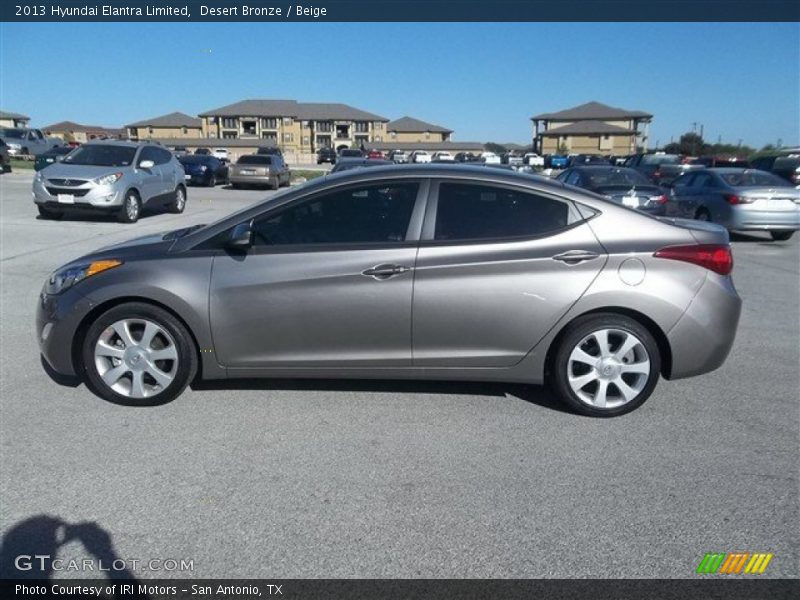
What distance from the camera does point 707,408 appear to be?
15.4 feet

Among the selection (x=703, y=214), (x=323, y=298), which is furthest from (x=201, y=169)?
(x=323, y=298)

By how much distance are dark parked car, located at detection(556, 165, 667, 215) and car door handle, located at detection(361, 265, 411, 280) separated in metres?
9.42

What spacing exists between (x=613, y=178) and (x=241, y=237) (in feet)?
37.8

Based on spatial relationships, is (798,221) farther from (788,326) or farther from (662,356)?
(662,356)

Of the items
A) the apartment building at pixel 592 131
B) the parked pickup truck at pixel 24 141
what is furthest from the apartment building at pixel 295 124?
the parked pickup truck at pixel 24 141

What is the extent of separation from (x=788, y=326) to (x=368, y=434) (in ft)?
16.6

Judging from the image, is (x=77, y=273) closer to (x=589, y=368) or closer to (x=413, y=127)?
(x=589, y=368)

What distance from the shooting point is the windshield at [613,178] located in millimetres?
14008

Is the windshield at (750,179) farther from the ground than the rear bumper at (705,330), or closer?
farther from the ground

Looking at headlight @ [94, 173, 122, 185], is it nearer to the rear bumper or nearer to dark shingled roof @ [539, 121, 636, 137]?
the rear bumper

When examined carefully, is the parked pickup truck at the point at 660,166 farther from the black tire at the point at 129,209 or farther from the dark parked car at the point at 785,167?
the black tire at the point at 129,209

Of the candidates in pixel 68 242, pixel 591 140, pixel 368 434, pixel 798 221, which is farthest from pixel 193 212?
pixel 591 140

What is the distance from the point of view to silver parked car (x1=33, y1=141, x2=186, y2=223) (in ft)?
45.4

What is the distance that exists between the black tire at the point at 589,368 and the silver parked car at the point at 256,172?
2536 centimetres
